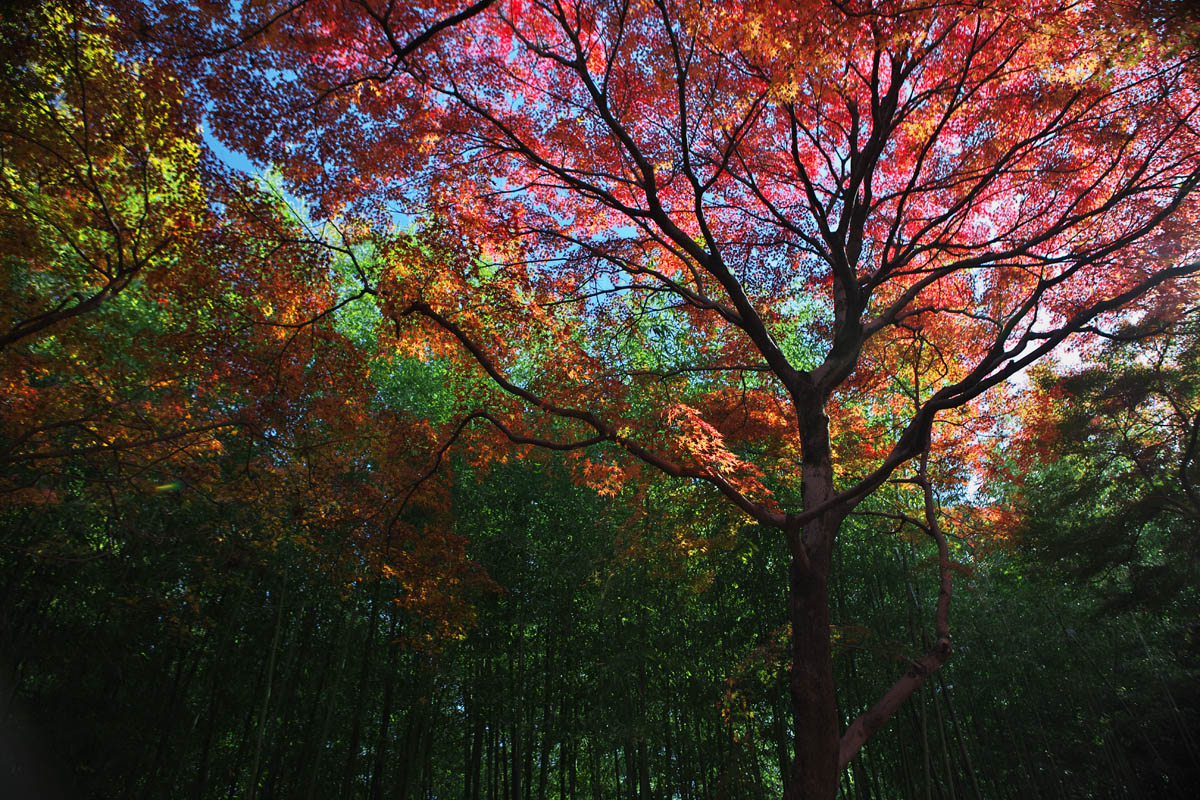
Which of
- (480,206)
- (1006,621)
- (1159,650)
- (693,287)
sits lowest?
(1159,650)

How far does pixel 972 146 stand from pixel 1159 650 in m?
9.70

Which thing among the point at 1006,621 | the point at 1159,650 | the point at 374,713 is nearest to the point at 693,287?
the point at 374,713

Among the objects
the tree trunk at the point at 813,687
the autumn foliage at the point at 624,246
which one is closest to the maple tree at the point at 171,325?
the autumn foliage at the point at 624,246

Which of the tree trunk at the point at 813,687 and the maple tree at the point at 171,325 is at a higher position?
the maple tree at the point at 171,325

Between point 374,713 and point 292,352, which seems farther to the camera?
point 374,713

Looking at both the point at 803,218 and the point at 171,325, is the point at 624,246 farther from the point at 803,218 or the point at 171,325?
the point at 171,325

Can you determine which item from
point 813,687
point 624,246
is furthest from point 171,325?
point 813,687

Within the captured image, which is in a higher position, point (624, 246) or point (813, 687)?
point (624, 246)

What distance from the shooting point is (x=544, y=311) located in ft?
15.6

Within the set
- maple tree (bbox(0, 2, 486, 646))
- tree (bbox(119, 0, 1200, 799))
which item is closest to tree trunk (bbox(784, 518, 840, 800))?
tree (bbox(119, 0, 1200, 799))

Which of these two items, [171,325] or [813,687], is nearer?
[813,687]

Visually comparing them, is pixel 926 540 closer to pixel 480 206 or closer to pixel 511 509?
pixel 511 509

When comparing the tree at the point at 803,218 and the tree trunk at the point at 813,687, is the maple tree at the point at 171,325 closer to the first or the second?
the tree at the point at 803,218

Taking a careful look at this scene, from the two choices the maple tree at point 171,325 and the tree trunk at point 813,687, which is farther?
the maple tree at point 171,325
